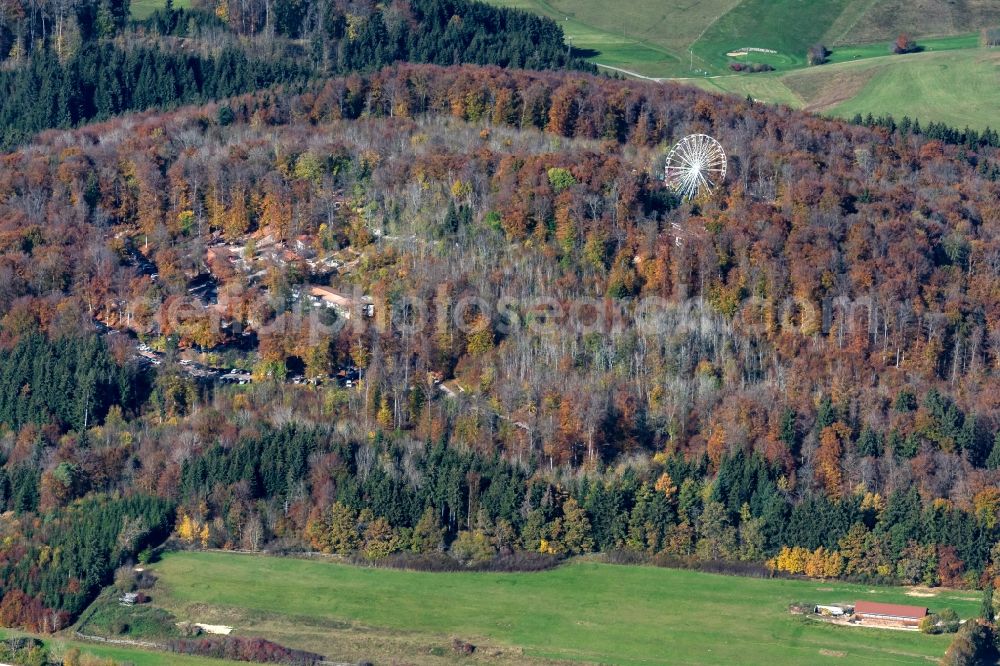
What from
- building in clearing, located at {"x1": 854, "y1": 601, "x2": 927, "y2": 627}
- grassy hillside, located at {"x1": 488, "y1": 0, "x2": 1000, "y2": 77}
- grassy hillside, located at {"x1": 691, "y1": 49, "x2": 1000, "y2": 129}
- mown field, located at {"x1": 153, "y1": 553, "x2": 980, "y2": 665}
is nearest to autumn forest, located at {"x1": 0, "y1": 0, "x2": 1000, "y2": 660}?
mown field, located at {"x1": 153, "y1": 553, "x2": 980, "y2": 665}

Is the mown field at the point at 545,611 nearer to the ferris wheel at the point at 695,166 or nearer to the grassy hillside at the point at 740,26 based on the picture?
the ferris wheel at the point at 695,166

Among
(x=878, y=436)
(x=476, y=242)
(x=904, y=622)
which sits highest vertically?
(x=476, y=242)

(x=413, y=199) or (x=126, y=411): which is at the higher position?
(x=413, y=199)

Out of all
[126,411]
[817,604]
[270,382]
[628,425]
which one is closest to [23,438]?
[126,411]

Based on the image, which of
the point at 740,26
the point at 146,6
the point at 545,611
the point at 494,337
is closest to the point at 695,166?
the point at 494,337

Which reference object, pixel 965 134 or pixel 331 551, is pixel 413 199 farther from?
pixel 965 134

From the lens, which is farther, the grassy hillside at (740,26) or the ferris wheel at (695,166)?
the grassy hillside at (740,26)

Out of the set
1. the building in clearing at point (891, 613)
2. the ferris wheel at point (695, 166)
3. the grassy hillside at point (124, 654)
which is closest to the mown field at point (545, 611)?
the building in clearing at point (891, 613)
